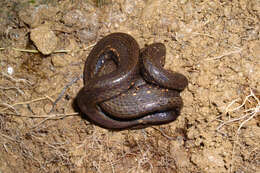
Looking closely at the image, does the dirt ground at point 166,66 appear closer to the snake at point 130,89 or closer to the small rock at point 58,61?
the small rock at point 58,61

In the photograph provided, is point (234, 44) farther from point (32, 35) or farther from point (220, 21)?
point (32, 35)

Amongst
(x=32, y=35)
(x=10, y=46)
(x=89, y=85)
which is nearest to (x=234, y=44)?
(x=89, y=85)

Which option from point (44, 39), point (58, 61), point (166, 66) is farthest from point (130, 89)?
point (44, 39)

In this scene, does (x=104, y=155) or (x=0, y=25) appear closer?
(x=104, y=155)

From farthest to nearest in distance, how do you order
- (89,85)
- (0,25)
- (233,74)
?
1. (0,25)
2. (233,74)
3. (89,85)

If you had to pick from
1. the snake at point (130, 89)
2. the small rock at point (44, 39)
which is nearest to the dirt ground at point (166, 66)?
the small rock at point (44, 39)

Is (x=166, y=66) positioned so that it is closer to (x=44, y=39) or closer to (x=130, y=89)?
(x=130, y=89)

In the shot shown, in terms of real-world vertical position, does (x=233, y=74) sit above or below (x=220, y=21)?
below
